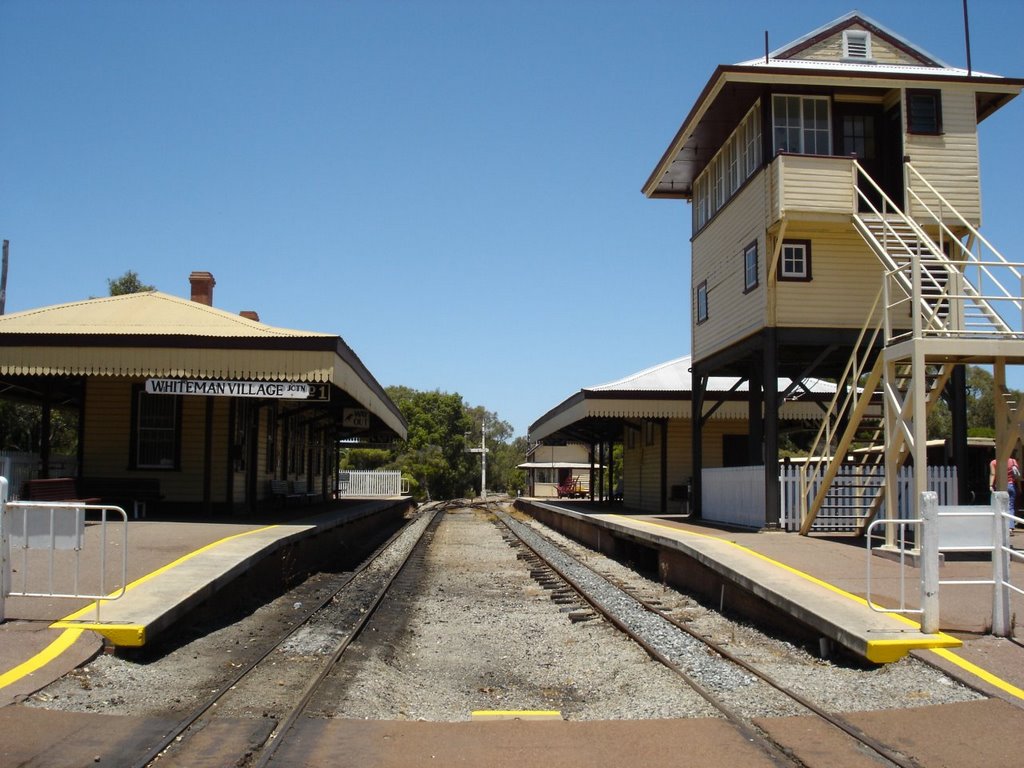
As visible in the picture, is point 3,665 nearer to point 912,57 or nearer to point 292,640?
point 292,640

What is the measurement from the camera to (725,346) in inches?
779

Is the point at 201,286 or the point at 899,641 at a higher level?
the point at 201,286

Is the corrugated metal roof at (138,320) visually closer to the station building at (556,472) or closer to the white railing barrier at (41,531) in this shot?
the white railing barrier at (41,531)

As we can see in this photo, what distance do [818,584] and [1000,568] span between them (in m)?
2.42

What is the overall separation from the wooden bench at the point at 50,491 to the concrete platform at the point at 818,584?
9.58 metres

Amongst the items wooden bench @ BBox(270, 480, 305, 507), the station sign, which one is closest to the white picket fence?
the station sign

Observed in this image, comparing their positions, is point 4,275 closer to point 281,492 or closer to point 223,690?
point 281,492

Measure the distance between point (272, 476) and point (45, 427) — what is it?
19.6 ft

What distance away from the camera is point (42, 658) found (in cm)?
720

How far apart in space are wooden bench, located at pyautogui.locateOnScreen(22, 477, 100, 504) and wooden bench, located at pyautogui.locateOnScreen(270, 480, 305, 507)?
5.91 meters

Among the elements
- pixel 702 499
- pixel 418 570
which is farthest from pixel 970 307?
pixel 418 570

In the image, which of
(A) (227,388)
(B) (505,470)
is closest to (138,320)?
(A) (227,388)

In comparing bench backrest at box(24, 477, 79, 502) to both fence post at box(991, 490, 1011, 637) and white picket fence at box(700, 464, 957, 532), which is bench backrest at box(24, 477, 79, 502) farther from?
fence post at box(991, 490, 1011, 637)

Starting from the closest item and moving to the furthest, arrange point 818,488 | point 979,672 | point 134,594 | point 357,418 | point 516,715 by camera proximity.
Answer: point 516,715
point 979,672
point 134,594
point 818,488
point 357,418
